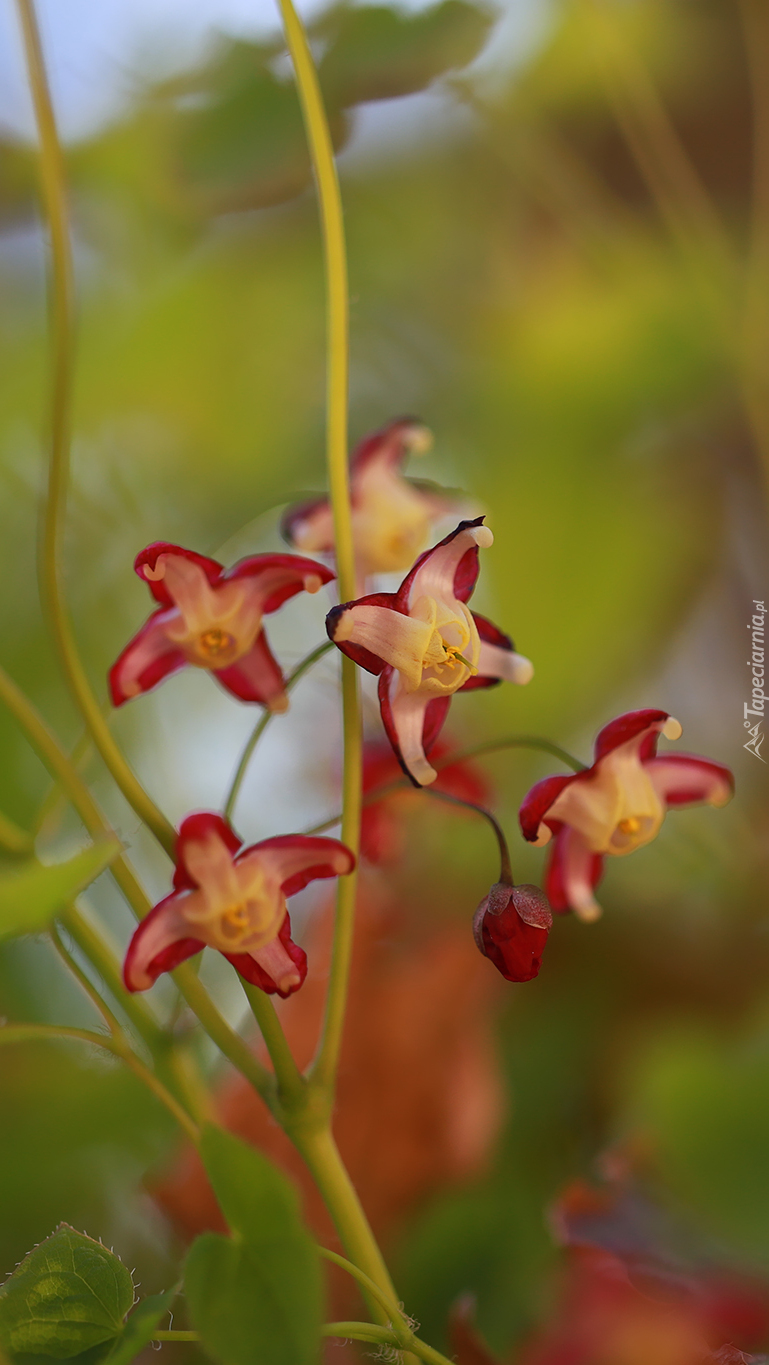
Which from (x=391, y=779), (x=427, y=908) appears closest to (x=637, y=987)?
(x=427, y=908)

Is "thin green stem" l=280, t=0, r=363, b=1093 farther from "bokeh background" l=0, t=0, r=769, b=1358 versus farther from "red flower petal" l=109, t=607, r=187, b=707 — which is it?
"bokeh background" l=0, t=0, r=769, b=1358

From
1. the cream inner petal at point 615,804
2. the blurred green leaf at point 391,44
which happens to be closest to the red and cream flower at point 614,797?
the cream inner petal at point 615,804

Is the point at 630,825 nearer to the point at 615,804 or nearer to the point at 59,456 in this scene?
the point at 615,804

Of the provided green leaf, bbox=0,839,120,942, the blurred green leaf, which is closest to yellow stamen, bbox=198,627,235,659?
green leaf, bbox=0,839,120,942

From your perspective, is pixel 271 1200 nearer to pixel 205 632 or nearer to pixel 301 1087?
pixel 301 1087

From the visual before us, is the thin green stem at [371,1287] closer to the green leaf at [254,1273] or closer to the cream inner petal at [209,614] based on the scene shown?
the green leaf at [254,1273]

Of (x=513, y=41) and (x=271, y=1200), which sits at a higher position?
(x=513, y=41)
